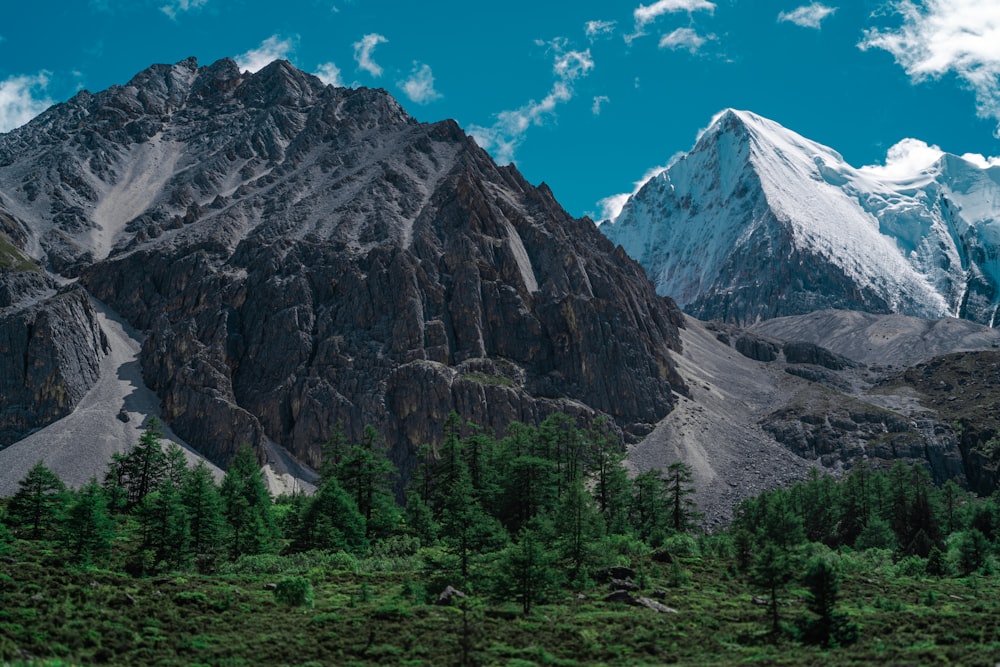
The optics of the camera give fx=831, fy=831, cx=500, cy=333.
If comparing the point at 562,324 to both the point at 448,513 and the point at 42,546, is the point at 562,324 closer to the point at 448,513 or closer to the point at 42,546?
the point at 448,513

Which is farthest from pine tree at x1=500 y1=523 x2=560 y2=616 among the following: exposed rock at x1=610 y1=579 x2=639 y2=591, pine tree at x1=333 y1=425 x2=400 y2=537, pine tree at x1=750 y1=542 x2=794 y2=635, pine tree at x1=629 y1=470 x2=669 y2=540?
pine tree at x1=629 y1=470 x2=669 y2=540

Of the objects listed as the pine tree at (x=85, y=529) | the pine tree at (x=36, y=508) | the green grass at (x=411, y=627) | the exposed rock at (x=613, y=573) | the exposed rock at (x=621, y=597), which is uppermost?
the pine tree at (x=36, y=508)

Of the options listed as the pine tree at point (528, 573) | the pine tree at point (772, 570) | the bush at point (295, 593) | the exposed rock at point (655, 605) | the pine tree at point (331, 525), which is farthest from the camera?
the pine tree at point (331, 525)

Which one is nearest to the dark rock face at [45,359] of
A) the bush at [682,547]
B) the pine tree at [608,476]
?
the pine tree at [608,476]

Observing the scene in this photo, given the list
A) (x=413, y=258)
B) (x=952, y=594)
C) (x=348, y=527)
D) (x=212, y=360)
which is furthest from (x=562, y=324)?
(x=952, y=594)

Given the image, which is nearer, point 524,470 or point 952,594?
point 952,594

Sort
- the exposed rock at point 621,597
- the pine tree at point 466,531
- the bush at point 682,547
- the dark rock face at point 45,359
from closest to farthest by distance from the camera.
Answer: the exposed rock at point 621,597, the pine tree at point 466,531, the bush at point 682,547, the dark rock face at point 45,359

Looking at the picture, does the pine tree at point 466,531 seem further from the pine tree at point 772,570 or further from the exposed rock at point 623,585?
the pine tree at point 772,570
